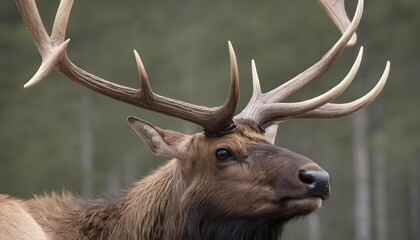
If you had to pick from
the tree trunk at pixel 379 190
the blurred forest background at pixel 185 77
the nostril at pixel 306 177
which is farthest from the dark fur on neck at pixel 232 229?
the tree trunk at pixel 379 190

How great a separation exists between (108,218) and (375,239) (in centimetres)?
3055

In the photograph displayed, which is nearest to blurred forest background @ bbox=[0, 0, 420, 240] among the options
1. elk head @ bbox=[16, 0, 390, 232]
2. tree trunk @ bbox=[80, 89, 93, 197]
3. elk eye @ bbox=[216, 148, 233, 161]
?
tree trunk @ bbox=[80, 89, 93, 197]

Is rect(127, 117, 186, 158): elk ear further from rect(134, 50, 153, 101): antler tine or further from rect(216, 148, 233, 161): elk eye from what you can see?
rect(216, 148, 233, 161): elk eye

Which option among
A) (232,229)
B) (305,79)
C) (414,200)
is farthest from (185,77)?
(232,229)

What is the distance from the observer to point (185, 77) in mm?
36625

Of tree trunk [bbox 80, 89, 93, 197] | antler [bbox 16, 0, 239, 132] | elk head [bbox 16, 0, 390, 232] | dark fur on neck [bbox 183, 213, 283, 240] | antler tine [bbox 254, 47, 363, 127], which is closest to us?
elk head [bbox 16, 0, 390, 232]

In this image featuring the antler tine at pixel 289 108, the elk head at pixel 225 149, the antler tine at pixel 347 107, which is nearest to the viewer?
the elk head at pixel 225 149

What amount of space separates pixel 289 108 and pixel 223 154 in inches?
26.8

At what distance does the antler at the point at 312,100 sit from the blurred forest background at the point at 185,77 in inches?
850

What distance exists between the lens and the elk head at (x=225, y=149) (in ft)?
21.9

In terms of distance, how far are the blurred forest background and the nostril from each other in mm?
22857

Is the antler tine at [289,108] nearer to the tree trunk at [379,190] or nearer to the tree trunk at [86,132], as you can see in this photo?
the tree trunk at [379,190]

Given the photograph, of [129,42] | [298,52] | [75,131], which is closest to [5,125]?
[75,131]

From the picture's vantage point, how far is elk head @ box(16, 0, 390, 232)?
668cm
